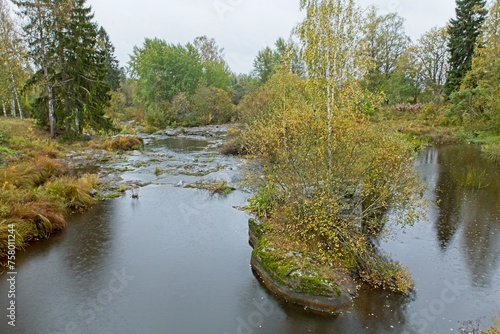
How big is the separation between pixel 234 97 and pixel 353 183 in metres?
52.3

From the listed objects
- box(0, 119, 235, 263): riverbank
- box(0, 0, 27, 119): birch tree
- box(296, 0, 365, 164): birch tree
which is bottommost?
box(0, 119, 235, 263): riverbank

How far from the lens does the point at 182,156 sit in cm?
2795

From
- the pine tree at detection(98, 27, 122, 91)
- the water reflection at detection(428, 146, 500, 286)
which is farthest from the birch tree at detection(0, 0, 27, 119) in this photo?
the water reflection at detection(428, 146, 500, 286)

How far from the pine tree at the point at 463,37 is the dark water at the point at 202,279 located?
33.6 m

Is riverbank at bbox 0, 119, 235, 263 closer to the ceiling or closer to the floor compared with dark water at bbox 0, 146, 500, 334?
closer to the ceiling

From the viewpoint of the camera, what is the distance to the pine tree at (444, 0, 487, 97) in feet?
137

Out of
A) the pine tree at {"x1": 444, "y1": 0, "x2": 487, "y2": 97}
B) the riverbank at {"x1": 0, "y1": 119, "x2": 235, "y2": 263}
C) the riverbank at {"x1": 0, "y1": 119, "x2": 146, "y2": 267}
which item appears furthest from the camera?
the pine tree at {"x1": 444, "y1": 0, "x2": 487, "y2": 97}

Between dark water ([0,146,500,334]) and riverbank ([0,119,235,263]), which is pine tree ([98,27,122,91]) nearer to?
riverbank ([0,119,235,263])

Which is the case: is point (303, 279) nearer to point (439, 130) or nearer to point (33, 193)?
point (33, 193)

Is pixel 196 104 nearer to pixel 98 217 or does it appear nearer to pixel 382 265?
pixel 98 217

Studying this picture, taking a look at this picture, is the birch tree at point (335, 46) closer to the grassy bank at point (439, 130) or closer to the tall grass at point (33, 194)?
the tall grass at point (33, 194)

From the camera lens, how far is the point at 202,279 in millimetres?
9680

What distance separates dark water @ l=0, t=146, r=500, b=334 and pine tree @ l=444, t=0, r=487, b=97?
1323 inches

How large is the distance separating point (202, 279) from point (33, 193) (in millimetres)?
8653
